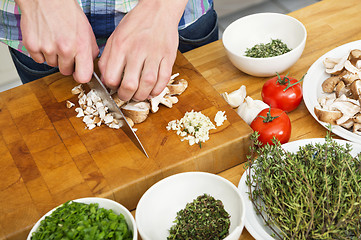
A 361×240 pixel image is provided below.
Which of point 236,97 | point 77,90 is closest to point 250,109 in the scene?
point 236,97

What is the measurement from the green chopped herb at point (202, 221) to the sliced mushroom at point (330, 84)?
644 mm

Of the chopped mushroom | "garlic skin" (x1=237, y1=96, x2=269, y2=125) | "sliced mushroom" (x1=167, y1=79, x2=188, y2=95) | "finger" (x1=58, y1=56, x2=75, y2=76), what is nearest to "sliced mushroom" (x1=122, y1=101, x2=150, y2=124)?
the chopped mushroom

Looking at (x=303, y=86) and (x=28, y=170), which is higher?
(x=303, y=86)

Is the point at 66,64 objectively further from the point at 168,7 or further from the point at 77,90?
the point at 168,7

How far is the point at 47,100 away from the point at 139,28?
1.72 ft

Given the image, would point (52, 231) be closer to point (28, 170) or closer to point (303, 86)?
point (28, 170)

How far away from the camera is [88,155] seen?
1.37m

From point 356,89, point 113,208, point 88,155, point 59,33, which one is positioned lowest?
point 88,155

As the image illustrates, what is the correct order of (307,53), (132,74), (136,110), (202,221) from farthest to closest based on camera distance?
(307,53)
(136,110)
(132,74)
(202,221)

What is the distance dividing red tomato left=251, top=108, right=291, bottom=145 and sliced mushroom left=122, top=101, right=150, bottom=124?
0.38 metres

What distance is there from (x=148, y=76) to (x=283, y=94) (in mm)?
490

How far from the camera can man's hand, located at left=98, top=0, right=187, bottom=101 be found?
1.32m

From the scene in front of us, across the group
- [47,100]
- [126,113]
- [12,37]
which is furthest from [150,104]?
[12,37]

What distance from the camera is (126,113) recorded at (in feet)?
4.76
